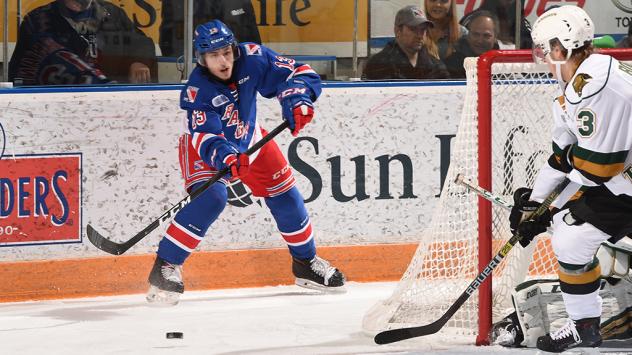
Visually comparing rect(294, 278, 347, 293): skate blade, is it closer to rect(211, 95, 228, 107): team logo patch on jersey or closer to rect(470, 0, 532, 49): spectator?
rect(211, 95, 228, 107): team logo patch on jersey

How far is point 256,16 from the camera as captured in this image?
199 inches

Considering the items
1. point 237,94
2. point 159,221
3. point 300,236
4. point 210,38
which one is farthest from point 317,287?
point 210,38

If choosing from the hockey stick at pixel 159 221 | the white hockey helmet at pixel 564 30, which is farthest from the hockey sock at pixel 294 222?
the white hockey helmet at pixel 564 30

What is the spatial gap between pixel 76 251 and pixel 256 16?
109 centimetres

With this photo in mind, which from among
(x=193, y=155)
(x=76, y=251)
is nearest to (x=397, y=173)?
(x=193, y=155)

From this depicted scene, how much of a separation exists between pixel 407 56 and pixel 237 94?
36.6 inches

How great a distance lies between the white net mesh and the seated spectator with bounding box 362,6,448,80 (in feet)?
2.85

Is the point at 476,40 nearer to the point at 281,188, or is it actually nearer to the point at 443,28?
the point at 443,28

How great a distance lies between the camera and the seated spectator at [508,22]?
5.36 metres

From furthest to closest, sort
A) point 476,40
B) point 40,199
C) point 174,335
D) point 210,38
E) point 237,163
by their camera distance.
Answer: point 476,40 → point 40,199 → point 210,38 → point 237,163 → point 174,335

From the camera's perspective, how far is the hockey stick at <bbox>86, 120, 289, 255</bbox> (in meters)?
4.45

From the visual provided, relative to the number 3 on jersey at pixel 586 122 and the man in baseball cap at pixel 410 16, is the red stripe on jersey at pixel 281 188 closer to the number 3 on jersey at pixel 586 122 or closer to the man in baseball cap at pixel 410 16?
the man in baseball cap at pixel 410 16

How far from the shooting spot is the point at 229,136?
461cm

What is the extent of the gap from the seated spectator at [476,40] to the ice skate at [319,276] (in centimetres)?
99
